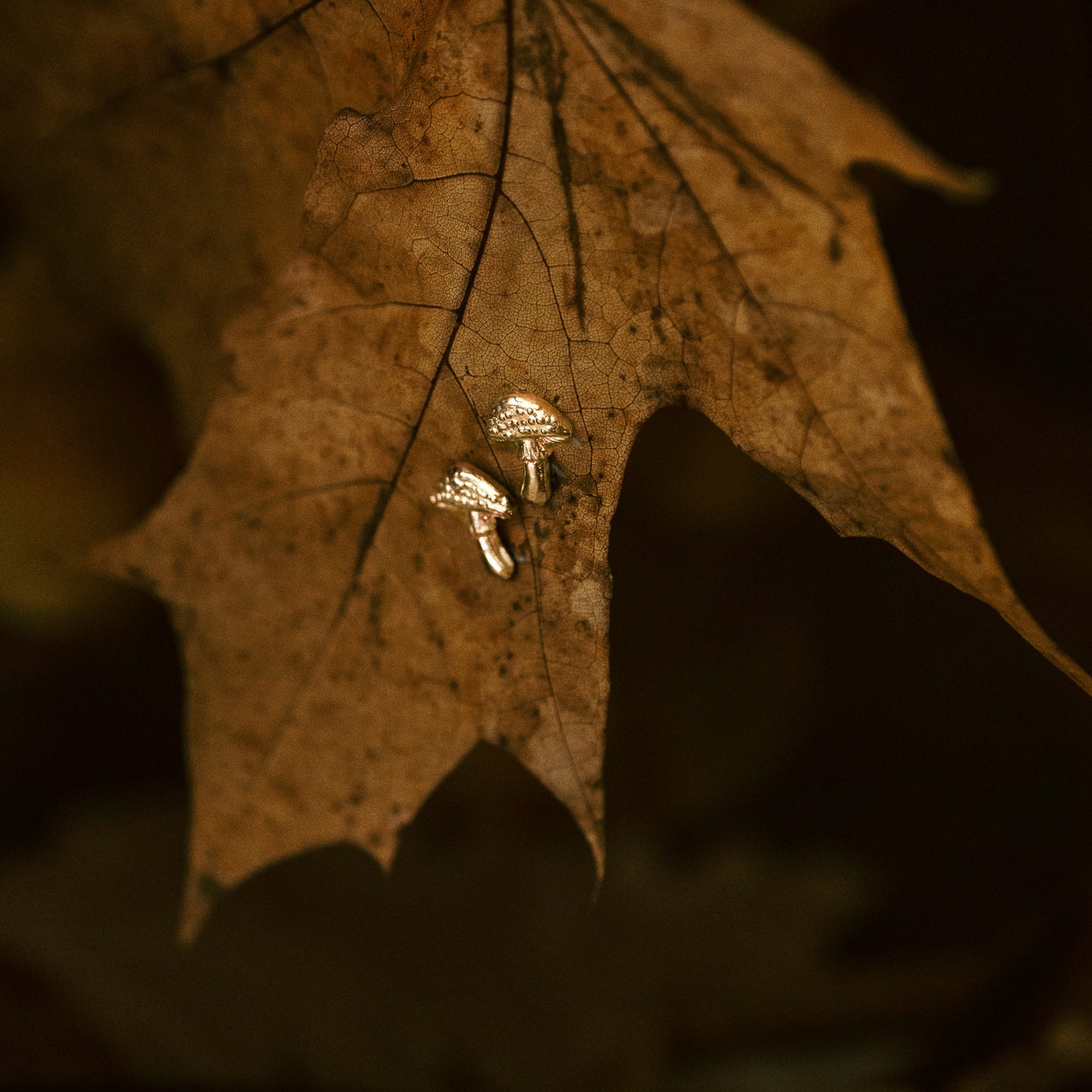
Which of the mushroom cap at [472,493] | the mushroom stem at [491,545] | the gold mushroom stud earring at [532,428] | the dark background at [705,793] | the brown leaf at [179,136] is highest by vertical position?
the brown leaf at [179,136]

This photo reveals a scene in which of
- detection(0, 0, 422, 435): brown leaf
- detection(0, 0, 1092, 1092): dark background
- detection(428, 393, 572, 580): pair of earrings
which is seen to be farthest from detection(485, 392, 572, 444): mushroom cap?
detection(0, 0, 1092, 1092): dark background

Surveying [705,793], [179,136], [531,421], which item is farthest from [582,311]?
[705,793]

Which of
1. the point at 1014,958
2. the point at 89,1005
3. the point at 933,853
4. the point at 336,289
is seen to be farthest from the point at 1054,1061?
the point at 89,1005

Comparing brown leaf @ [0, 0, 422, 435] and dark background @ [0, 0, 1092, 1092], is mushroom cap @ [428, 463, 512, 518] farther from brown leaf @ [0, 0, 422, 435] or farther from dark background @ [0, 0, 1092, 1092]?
dark background @ [0, 0, 1092, 1092]

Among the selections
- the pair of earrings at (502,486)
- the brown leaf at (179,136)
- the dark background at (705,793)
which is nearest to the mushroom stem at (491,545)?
the pair of earrings at (502,486)

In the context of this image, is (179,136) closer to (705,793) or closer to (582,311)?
(582,311)

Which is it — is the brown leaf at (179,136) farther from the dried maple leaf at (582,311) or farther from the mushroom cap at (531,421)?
the mushroom cap at (531,421)
